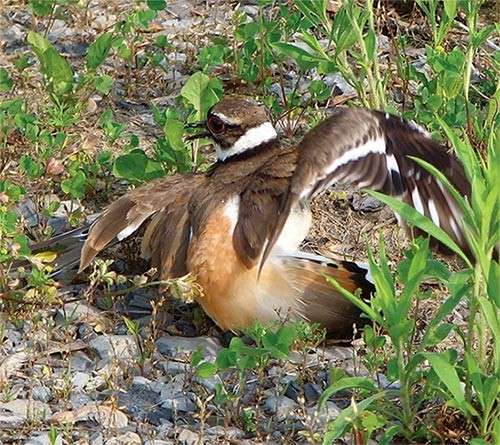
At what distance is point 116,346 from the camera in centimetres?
491

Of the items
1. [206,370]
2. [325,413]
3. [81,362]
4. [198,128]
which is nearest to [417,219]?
[325,413]

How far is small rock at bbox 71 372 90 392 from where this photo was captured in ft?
15.3

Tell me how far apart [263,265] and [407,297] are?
0.94 meters

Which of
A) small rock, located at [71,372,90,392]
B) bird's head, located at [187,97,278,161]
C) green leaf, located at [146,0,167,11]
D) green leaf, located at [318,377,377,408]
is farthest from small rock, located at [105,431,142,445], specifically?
green leaf, located at [146,0,167,11]

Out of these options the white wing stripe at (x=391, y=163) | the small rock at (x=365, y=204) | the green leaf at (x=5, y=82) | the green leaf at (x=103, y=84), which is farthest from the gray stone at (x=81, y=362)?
the green leaf at (x=5, y=82)

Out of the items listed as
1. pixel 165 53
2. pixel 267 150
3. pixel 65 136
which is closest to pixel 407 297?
pixel 267 150

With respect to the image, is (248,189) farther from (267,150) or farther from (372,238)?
(372,238)

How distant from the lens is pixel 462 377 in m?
4.23

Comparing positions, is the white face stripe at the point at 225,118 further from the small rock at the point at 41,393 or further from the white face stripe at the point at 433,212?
the small rock at the point at 41,393

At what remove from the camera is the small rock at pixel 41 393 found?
4605mm

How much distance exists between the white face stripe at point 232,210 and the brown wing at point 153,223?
0.68 feet

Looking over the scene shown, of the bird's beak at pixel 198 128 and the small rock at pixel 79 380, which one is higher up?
the bird's beak at pixel 198 128

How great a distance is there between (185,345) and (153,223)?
0.56m

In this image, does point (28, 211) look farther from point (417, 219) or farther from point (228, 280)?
point (417, 219)
